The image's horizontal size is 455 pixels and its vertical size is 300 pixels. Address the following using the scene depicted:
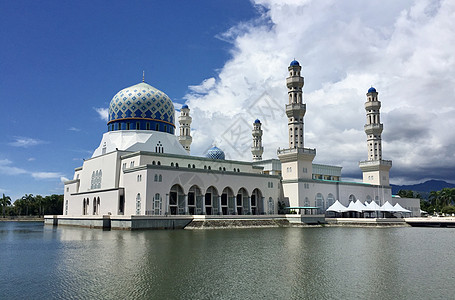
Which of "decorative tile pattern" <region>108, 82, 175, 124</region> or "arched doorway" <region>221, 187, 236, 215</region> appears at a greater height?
"decorative tile pattern" <region>108, 82, 175, 124</region>

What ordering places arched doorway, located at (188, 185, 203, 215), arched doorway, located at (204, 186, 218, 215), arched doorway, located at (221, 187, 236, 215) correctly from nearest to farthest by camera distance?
arched doorway, located at (188, 185, 203, 215)
arched doorway, located at (204, 186, 218, 215)
arched doorway, located at (221, 187, 236, 215)

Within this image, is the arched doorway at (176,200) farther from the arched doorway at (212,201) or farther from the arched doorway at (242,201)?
the arched doorway at (242,201)

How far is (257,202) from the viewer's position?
5197 centimetres

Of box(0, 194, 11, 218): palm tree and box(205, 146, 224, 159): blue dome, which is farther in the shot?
box(0, 194, 11, 218): palm tree

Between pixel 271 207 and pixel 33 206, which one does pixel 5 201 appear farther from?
pixel 271 207

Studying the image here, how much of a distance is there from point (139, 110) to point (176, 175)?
12.9m

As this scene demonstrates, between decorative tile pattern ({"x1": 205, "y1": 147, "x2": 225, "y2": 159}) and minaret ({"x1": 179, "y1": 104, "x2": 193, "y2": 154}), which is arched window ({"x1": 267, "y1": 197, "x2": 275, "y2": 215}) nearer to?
decorative tile pattern ({"x1": 205, "y1": 147, "x2": 225, "y2": 159})

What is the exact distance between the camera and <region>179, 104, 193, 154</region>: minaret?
6500 centimetres

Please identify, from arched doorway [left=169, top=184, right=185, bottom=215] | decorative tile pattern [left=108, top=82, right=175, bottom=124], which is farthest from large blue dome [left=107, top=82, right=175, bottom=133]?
arched doorway [left=169, top=184, right=185, bottom=215]

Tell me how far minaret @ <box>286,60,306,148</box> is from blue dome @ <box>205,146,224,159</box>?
9590mm

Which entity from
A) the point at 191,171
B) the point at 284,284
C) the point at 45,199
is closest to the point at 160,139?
the point at 191,171

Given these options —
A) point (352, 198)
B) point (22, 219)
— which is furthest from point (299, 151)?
point (22, 219)

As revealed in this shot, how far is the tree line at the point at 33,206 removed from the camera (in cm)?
8281

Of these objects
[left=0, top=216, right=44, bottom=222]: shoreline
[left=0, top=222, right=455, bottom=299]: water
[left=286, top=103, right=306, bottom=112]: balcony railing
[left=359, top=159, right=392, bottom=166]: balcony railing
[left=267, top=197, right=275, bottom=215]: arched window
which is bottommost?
[left=0, top=216, right=44, bottom=222]: shoreline
